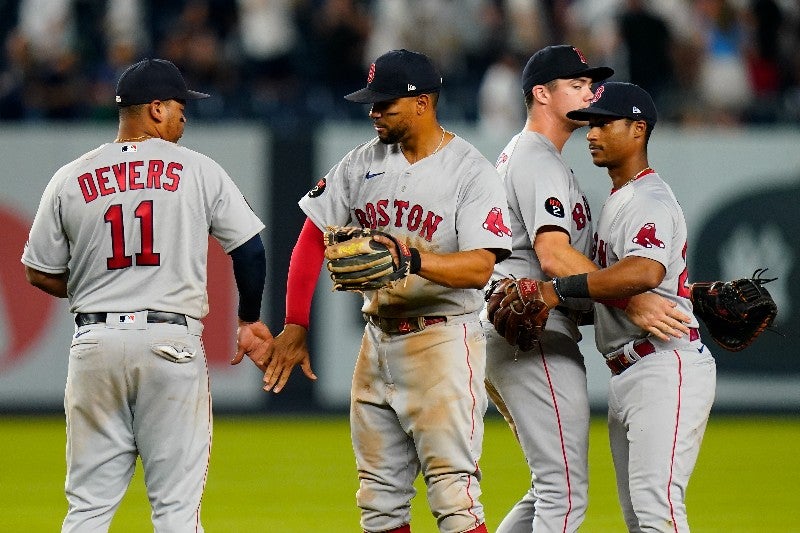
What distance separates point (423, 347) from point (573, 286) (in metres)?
0.68

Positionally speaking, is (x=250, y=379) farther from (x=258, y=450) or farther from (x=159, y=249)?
(x=159, y=249)

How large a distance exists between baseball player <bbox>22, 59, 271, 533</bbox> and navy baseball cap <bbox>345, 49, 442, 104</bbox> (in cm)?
74

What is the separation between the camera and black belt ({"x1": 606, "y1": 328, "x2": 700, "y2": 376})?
590 centimetres

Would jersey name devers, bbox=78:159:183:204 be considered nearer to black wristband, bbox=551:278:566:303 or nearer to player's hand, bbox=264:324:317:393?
player's hand, bbox=264:324:317:393

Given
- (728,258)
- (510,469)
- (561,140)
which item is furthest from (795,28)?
(561,140)

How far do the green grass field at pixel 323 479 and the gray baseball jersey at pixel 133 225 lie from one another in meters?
2.63

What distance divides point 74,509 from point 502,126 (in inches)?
339

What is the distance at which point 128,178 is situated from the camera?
5629 mm

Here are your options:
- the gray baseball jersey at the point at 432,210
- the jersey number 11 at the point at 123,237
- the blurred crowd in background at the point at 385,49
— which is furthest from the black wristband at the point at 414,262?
the blurred crowd in background at the point at 385,49

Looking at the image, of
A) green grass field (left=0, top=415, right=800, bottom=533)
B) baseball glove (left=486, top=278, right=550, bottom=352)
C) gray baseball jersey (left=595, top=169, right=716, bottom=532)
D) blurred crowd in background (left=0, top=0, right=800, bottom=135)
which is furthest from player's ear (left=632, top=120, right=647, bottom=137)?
blurred crowd in background (left=0, top=0, right=800, bottom=135)

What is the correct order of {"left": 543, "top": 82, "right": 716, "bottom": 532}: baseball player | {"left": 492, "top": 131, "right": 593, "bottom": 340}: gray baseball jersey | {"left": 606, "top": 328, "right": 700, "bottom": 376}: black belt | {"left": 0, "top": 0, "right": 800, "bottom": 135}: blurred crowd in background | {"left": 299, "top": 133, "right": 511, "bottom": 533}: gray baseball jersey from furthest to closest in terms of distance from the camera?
1. {"left": 0, "top": 0, "right": 800, "bottom": 135}: blurred crowd in background
2. {"left": 492, "top": 131, "right": 593, "bottom": 340}: gray baseball jersey
3. {"left": 606, "top": 328, "right": 700, "bottom": 376}: black belt
4. {"left": 299, "top": 133, "right": 511, "bottom": 533}: gray baseball jersey
5. {"left": 543, "top": 82, "right": 716, "bottom": 532}: baseball player

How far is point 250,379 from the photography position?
12.2 m

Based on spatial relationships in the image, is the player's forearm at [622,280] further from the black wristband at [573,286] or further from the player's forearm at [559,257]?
the player's forearm at [559,257]

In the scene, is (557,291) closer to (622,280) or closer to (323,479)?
(622,280)
